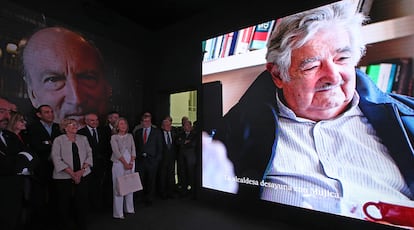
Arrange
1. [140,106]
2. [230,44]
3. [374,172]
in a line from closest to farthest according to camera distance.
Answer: [374,172] → [230,44] → [140,106]

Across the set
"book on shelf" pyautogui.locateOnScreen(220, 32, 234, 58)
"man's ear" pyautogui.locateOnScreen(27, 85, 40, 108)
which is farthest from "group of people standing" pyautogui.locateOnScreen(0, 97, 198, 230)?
"book on shelf" pyautogui.locateOnScreen(220, 32, 234, 58)

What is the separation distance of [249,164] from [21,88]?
3417 mm

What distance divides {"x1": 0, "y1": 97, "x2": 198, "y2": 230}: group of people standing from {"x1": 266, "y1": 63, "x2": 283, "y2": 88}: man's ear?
5.92ft

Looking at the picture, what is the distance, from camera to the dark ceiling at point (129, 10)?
3512mm

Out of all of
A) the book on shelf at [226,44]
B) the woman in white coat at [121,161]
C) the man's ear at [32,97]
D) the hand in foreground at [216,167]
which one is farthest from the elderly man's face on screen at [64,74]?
the book on shelf at [226,44]

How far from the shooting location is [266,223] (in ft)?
9.98

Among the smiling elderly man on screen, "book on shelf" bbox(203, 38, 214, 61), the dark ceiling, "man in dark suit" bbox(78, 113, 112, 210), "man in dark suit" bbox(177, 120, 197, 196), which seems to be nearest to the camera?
the smiling elderly man on screen

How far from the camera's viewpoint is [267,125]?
3.22 meters

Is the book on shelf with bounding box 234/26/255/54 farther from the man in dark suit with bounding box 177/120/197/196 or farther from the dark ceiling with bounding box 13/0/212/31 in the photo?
the man in dark suit with bounding box 177/120/197/196

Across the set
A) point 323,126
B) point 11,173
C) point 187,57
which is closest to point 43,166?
point 11,173

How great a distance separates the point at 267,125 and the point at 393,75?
4.97 ft

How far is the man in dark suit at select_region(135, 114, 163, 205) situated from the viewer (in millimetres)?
3775

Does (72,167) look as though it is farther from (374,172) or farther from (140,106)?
(374,172)

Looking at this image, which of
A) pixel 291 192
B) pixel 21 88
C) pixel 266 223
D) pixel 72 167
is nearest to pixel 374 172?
pixel 291 192
